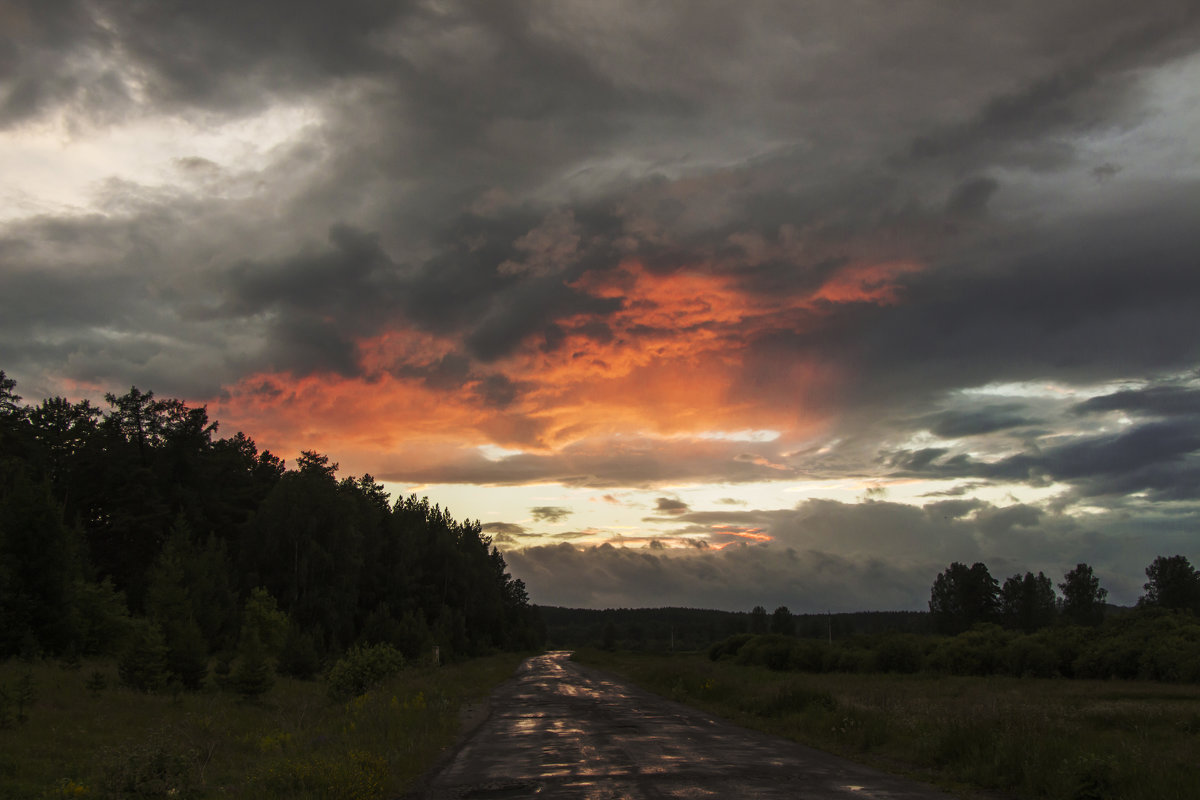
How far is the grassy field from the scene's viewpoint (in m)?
14.4

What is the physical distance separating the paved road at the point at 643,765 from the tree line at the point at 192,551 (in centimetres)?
Result: 1675

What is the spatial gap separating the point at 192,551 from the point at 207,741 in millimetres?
36581

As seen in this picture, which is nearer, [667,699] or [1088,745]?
[1088,745]

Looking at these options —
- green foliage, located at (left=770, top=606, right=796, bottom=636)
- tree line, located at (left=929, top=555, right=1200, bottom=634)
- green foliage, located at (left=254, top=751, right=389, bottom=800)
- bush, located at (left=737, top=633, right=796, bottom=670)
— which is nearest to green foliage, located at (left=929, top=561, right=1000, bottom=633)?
tree line, located at (left=929, top=555, right=1200, bottom=634)

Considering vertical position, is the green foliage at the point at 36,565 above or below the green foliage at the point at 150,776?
above

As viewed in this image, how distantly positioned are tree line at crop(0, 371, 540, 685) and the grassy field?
3.75 meters

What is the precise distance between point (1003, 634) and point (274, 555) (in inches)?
2728

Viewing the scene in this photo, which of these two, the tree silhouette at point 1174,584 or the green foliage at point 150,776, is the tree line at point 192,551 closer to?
the green foliage at point 150,776

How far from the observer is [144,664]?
107 ft

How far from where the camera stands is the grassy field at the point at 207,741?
14383 mm

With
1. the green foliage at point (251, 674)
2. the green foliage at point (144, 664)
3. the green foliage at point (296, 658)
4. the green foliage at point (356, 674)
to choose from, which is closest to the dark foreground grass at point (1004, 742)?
the green foliage at point (356, 674)

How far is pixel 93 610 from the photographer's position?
1785 inches

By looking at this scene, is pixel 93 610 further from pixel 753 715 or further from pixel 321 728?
pixel 753 715

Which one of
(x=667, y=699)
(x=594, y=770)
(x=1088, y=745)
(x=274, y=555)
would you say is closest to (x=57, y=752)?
(x=594, y=770)
